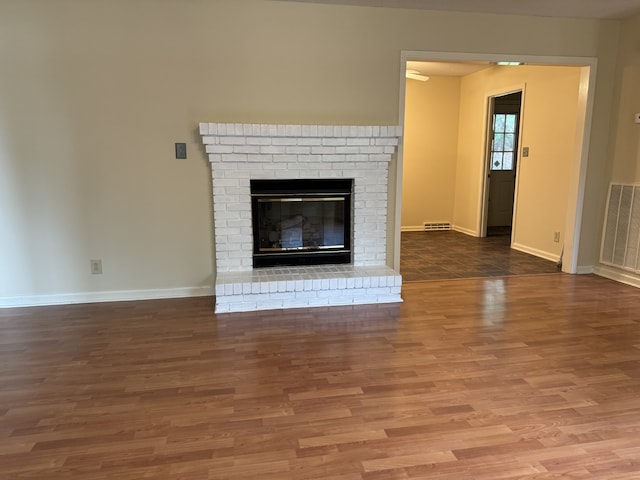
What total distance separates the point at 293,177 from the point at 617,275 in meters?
3.35

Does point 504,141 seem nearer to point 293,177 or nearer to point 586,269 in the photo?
point 586,269

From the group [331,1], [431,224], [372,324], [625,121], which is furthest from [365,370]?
[431,224]

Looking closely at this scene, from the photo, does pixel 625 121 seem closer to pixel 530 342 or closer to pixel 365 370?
pixel 530 342

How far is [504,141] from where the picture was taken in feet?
22.2

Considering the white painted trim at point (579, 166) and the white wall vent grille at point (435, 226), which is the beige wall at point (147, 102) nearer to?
the white painted trim at point (579, 166)

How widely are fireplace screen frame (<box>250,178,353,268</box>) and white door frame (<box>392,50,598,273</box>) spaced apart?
1.55 feet

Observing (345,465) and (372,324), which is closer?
(345,465)

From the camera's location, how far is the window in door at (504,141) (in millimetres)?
6668

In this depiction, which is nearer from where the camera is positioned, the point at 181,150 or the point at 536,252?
the point at 181,150

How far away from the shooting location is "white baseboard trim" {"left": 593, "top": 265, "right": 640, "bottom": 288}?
4.07 m

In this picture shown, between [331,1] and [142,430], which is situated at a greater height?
[331,1]

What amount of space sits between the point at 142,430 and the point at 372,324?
173 centimetres

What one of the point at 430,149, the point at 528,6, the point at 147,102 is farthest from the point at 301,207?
the point at 430,149

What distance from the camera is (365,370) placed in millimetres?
2453
